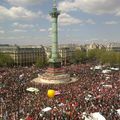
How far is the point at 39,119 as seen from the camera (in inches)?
794

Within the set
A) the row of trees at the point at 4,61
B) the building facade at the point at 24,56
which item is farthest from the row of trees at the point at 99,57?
the row of trees at the point at 4,61

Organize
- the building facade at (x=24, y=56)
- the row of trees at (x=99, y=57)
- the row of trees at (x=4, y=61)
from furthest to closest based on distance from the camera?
1. the building facade at (x=24, y=56)
2. the row of trees at (x=99, y=57)
3. the row of trees at (x=4, y=61)

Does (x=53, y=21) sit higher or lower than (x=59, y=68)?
higher

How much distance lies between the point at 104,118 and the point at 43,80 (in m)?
26.3

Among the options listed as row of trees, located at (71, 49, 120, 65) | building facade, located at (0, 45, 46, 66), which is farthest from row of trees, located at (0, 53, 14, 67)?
row of trees, located at (71, 49, 120, 65)

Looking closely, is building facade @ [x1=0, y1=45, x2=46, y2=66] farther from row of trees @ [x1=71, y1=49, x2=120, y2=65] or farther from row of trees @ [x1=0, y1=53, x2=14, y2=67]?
row of trees @ [x1=71, y1=49, x2=120, y2=65]

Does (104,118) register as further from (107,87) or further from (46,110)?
(107,87)

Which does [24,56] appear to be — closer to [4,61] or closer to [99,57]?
[4,61]

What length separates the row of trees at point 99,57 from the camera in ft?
286

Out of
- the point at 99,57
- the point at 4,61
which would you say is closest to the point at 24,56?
the point at 4,61

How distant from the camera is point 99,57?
354ft

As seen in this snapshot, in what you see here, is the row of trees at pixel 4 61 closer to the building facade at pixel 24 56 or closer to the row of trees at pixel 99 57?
the building facade at pixel 24 56

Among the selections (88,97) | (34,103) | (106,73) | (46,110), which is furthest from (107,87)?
(106,73)

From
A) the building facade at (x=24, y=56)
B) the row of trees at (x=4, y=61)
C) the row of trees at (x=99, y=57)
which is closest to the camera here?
the row of trees at (x=4, y=61)
